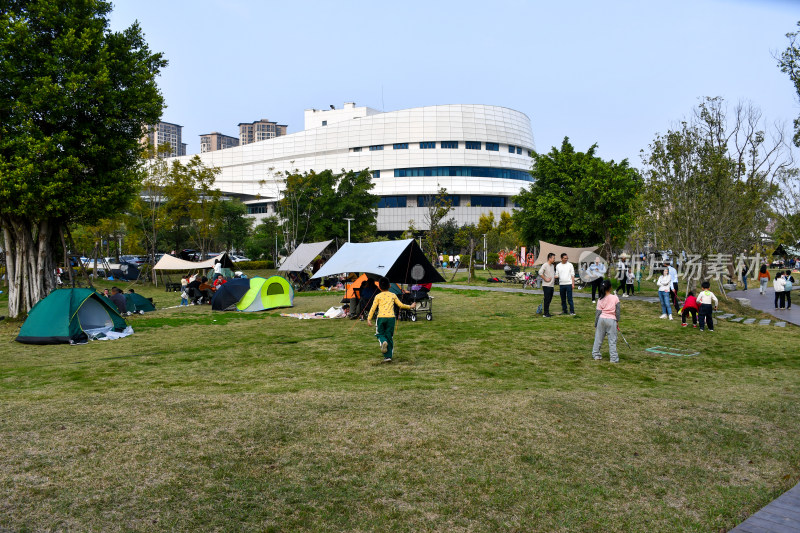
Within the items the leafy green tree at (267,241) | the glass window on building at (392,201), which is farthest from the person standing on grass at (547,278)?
the glass window on building at (392,201)

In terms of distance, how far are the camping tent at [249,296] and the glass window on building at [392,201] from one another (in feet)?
203

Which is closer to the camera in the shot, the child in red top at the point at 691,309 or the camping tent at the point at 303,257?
the child in red top at the point at 691,309

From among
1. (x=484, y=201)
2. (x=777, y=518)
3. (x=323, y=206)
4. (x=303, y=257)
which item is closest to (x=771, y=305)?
(x=777, y=518)

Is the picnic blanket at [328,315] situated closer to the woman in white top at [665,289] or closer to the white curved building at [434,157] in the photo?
the woman in white top at [665,289]

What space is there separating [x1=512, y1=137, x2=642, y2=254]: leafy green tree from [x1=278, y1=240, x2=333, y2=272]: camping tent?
665 inches

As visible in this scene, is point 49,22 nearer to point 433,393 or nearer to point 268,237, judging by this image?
point 433,393

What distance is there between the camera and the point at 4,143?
16.5 metres

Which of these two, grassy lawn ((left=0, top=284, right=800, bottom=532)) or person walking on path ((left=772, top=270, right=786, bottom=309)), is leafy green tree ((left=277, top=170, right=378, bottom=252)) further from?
grassy lawn ((left=0, top=284, right=800, bottom=532))

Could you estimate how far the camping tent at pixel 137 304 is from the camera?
69.3 feet

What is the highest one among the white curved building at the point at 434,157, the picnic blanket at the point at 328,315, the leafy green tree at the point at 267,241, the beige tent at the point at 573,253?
the white curved building at the point at 434,157

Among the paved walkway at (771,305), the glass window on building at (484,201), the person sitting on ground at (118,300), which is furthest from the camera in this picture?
the glass window on building at (484,201)

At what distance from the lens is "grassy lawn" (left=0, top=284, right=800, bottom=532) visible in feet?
15.6

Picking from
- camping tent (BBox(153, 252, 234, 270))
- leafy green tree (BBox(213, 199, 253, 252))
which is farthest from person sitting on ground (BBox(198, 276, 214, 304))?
leafy green tree (BBox(213, 199, 253, 252))

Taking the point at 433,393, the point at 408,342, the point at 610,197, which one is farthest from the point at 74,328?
the point at 610,197
